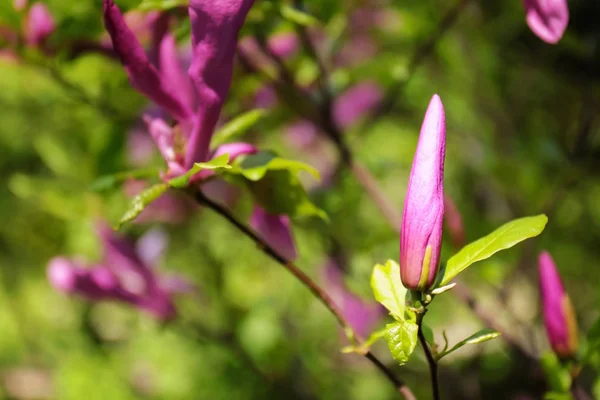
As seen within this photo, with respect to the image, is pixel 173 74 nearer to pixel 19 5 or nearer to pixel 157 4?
pixel 157 4

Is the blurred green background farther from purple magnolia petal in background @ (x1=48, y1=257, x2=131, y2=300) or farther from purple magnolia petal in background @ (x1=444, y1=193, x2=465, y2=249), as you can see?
purple magnolia petal in background @ (x1=48, y1=257, x2=131, y2=300)

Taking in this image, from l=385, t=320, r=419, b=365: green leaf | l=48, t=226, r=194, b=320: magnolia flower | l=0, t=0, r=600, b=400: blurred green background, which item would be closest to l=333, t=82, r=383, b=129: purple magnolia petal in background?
l=0, t=0, r=600, b=400: blurred green background

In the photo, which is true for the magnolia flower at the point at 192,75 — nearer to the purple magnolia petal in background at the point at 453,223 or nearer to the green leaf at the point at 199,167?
the green leaf at the point at 199,167

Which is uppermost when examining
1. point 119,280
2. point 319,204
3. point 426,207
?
point 426,207

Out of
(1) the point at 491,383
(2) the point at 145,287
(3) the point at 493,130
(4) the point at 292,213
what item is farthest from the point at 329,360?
(4) the point at 292,213

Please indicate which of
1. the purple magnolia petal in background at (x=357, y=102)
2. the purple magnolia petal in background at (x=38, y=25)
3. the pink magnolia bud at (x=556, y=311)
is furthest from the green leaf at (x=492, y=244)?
the purple magnolia petal in background at (x=357, y=102)

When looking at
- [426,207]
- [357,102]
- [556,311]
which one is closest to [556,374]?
[556,311]
